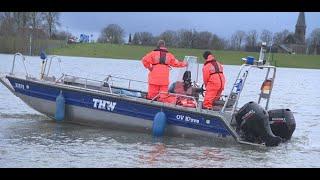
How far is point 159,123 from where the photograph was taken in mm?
10969

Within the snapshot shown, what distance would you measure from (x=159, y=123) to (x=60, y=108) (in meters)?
2.44

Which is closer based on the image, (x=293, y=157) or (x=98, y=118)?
(x=293, y=157)

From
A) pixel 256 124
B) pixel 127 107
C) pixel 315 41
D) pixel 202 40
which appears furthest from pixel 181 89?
pixel 315 41

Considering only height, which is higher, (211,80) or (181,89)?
(211,80)

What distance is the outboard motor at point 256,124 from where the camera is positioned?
10.2m

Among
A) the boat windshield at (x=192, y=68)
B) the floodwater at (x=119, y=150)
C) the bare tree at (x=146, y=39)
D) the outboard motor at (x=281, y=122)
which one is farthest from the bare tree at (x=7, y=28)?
the outboard motor at (x=281, y=122)

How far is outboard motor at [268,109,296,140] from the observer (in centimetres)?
1094

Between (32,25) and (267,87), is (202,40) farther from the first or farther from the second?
(267,87)

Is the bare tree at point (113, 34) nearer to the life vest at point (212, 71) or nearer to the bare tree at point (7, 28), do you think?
the bare tree at point (7, 28)

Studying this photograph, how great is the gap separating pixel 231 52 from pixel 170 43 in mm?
7994

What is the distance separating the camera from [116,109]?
11531 millimetres

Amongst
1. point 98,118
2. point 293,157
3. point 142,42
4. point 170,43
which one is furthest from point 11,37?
point 293,157
